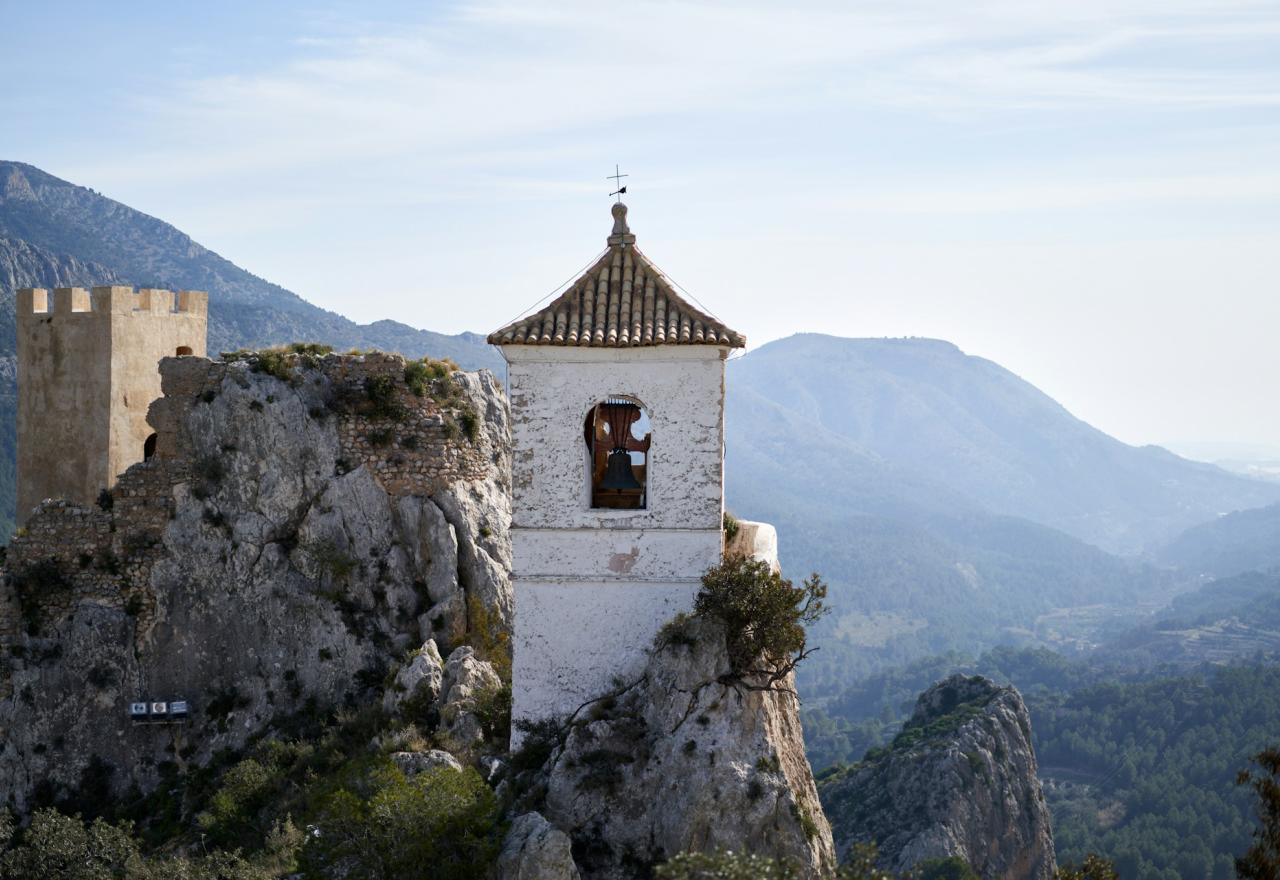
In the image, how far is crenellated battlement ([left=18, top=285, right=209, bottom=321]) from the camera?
30.2m

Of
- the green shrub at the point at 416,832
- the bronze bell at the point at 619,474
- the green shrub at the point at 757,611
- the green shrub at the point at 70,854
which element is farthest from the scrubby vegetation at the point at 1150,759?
the green shrub at the point at 416,832

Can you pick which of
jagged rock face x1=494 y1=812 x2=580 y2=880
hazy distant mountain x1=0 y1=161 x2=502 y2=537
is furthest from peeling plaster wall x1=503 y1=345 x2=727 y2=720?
hazy distant mountain x1=0 y1=161 x2=502 y2=537

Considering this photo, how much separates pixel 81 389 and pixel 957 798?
5067cm

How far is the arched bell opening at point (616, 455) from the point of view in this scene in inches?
786

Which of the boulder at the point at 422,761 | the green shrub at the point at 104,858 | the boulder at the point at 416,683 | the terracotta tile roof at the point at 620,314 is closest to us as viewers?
the terracotta tile roof at the point at 620,314

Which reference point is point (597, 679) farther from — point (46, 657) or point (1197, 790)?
point (1197, 790)

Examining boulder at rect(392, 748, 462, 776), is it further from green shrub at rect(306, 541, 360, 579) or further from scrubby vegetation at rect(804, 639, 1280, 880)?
scrubby vegetation at rect(804, 639, 1280, 880)

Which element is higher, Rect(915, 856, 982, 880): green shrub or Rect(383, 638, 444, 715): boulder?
Rect(383, 638, 444, 715): boulder

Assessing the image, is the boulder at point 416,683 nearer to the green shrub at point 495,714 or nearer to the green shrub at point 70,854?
the green shrub at point 495,714

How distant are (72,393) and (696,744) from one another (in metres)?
17.8

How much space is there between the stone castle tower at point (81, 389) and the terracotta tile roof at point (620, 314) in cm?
1304

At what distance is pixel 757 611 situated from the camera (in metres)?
18.8

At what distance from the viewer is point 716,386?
19.6 m

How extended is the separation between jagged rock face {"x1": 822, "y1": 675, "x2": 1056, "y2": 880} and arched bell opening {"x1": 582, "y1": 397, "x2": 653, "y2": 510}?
48.9 metres
